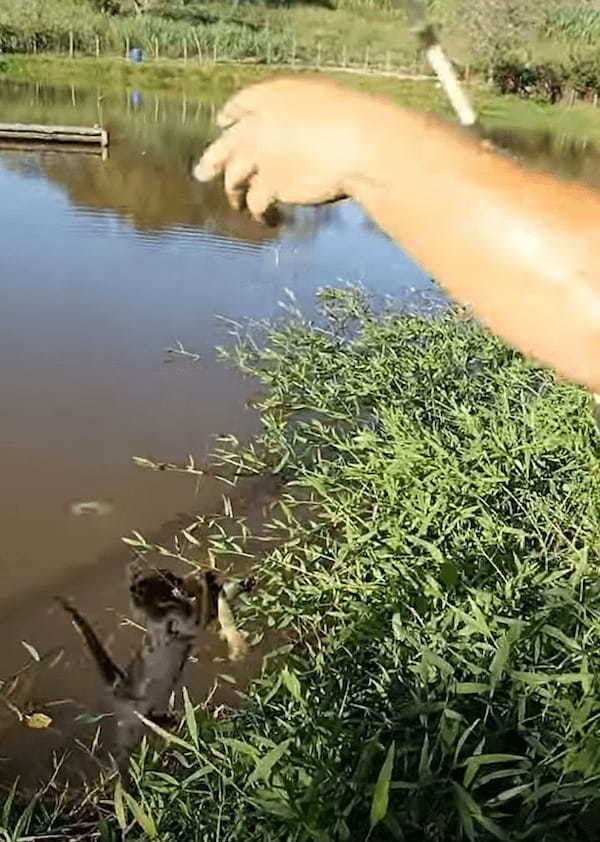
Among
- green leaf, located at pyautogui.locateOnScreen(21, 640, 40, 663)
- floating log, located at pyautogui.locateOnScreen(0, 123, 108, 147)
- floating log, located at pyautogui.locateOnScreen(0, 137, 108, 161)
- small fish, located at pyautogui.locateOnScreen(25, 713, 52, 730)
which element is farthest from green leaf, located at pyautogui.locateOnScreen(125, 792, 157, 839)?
floating log, located at pyautogui.locateOnScreen(0, 123, 108, 147)

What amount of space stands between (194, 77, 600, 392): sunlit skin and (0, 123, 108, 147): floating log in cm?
983

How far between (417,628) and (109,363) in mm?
2926

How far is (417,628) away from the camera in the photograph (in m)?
1.79

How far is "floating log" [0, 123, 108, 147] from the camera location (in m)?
9.91

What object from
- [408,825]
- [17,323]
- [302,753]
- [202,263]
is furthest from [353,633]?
Answer: [202,263]

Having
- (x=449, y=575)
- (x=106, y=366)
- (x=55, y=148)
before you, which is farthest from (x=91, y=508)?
(x=55, y=148)

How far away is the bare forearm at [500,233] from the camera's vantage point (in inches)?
Answer: 21.9

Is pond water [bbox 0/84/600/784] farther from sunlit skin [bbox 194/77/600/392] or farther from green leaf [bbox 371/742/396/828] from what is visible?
green leaf [bbox 371/742/396/828]

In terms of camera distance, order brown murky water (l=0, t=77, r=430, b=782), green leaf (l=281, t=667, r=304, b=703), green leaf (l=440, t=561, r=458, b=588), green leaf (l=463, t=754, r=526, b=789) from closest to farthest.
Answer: green leaf (l=463, t=754, r=526, b=789)
green leaf (l=281, t=667, r=304, b=703)
green leaf (l=440, t=561, r=458, b=588)
brown murky water (l=0, t=77, r=430, b=782)

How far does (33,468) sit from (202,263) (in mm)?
3160

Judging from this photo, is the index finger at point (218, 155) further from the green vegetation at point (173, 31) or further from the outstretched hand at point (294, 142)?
the green vegetation at point (173, 31)

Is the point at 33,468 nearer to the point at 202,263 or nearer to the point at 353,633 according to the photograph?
the point at 353,633

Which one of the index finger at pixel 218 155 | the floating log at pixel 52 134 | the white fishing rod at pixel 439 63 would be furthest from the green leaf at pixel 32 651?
the floating log at pixel 52 134

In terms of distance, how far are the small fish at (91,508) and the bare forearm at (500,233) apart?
272cm
